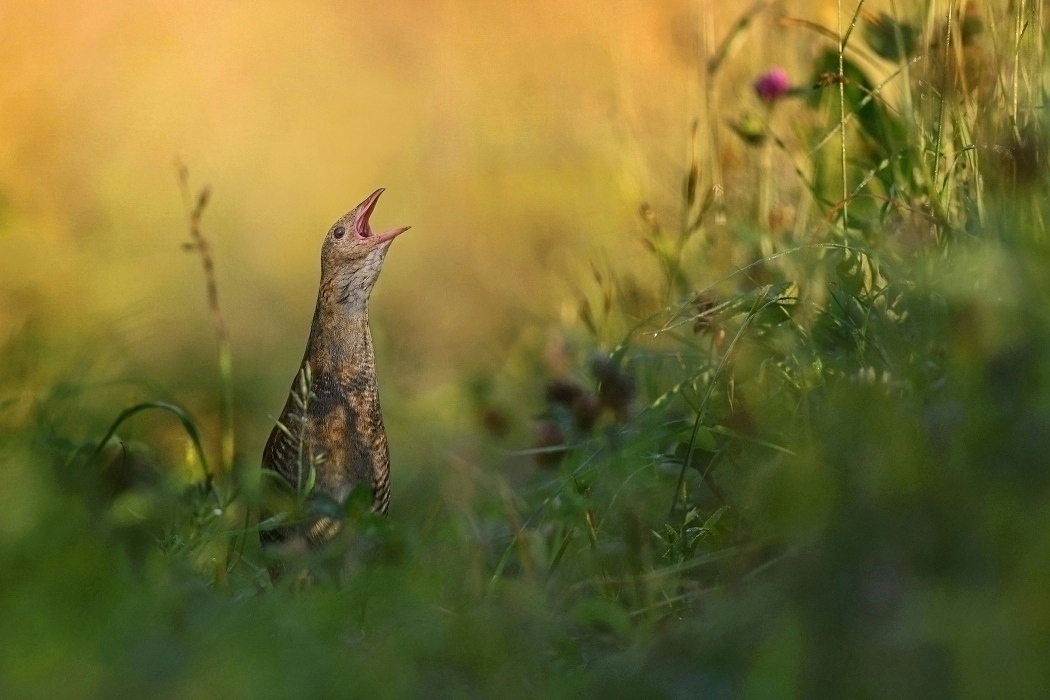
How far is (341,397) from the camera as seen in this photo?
2455 mm

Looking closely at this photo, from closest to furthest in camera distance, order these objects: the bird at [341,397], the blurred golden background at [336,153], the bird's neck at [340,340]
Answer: the bird at [341,397], the bird's neck at [340,340], the blurred golden background at [336,153]

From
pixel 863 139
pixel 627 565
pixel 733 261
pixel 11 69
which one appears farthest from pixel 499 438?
pixel 11 69

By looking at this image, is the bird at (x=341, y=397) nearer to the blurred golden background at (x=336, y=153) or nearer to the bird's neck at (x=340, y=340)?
the bird's neck at (x=340, y=340)

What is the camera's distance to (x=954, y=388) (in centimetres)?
144

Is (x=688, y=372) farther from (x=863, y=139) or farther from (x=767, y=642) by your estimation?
(x=767, y=642)

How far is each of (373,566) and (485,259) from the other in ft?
Answer: 11.0

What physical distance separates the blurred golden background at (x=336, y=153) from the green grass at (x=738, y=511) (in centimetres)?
69

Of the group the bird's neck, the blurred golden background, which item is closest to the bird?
the bird's neck

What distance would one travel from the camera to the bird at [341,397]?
2357mm

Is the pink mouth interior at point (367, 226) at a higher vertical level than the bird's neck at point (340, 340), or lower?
higher

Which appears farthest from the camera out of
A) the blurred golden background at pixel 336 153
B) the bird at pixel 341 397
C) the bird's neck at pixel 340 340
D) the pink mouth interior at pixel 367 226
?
the blurred golden background at pixel 336 153

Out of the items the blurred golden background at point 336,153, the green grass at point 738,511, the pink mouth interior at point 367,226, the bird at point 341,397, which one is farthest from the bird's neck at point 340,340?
the blurred golden background at point 336,153

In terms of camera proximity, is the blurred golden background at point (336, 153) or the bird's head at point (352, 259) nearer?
the bird's head at point (352, 259)

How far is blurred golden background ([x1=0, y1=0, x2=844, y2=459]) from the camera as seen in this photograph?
11.7ft
